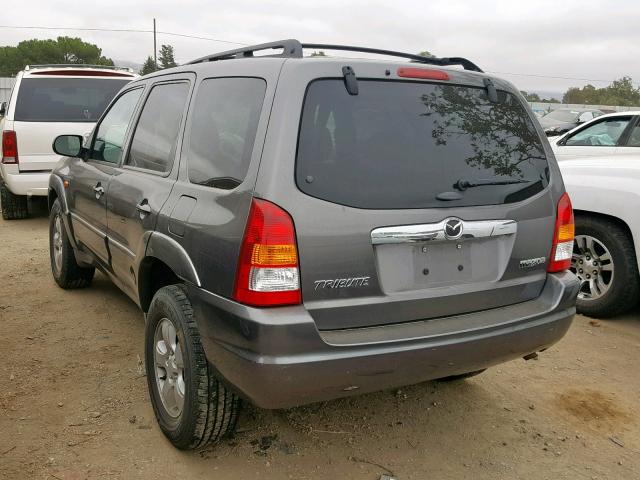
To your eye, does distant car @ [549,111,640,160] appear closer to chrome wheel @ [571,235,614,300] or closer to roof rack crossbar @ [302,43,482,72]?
chrome wheel @ [571,235,614,300]

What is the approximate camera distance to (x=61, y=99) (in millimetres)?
7691

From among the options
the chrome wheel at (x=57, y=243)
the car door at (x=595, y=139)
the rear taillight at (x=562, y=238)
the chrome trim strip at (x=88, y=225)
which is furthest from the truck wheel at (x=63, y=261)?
the car door at (x=595, y=139)

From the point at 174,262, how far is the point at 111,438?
99cm

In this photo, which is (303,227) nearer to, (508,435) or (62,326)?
A: (508,435)

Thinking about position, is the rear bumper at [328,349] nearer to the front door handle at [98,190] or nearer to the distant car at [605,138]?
the front door handle at [98,190]

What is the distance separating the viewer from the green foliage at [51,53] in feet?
234

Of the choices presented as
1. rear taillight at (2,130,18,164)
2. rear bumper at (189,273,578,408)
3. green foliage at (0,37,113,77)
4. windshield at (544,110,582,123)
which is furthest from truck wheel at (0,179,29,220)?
green foliage at (0,37,113,77)

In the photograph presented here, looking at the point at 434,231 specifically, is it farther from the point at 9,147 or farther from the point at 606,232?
the point at 9,147

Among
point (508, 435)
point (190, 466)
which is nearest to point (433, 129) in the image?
point (508, 435)

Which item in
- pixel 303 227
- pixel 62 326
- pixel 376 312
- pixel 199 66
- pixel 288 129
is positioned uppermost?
pixel 199 66

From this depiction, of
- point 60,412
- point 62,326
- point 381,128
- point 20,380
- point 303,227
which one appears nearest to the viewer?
point 303,227

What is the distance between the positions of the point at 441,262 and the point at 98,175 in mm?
2494

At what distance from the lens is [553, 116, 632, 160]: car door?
6.67m

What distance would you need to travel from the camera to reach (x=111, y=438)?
9.57ft
